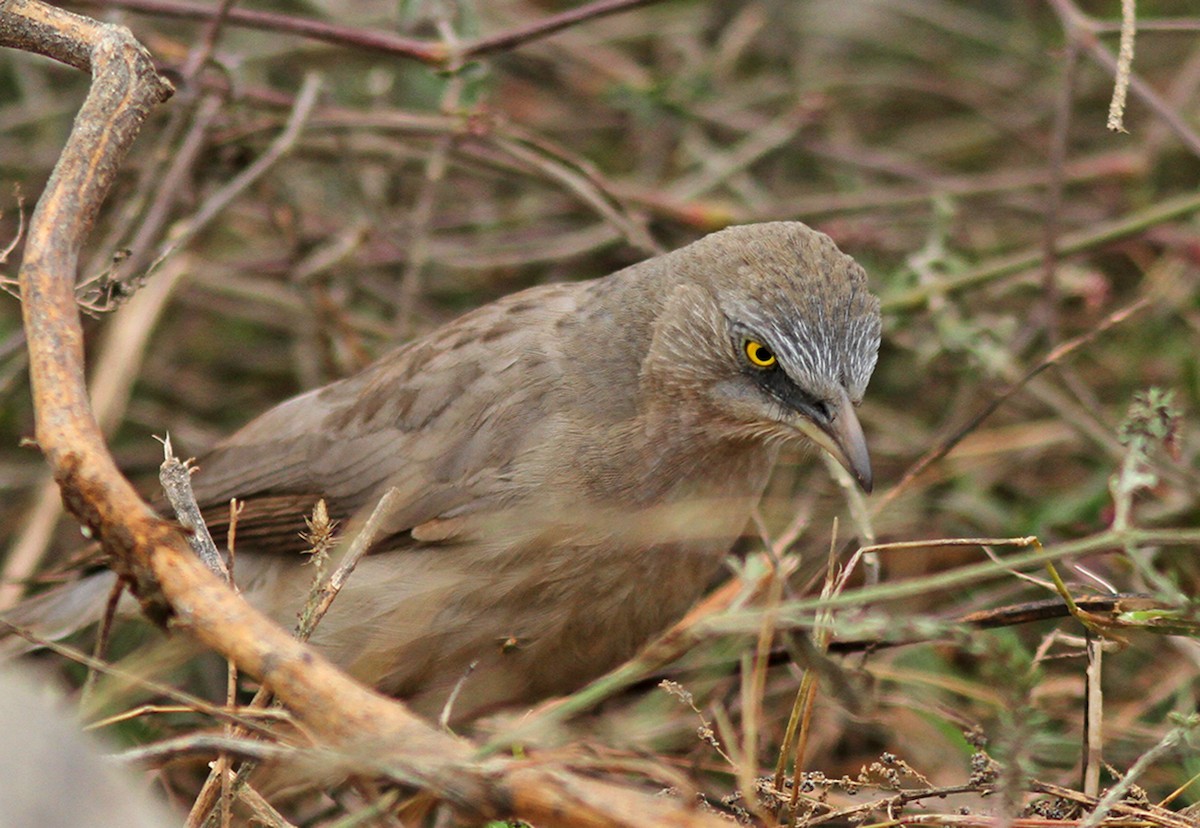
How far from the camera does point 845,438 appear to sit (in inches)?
156

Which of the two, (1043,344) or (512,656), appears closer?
(512,656)

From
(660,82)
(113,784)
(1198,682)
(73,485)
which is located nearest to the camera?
(113,784)

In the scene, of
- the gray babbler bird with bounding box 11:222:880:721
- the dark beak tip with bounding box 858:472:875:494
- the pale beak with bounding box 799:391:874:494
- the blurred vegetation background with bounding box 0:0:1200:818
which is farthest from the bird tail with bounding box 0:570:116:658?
the dark beak tip with bounding box 858:472:875:494

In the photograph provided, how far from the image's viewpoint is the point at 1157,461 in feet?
15.7

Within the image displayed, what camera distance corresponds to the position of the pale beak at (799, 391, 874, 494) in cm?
386

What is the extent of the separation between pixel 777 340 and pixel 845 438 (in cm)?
34

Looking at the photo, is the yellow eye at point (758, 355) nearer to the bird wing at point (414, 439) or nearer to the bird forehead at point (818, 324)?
the bird forehead at point (818, 324)

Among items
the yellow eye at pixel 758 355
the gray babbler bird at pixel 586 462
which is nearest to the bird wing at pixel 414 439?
the gray babbler bird at pixel 586 462

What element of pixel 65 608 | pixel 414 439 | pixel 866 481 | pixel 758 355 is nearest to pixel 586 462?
pixel 758 355

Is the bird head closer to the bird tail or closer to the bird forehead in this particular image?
the bird forehead

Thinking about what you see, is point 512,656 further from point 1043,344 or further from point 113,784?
point 1043,344

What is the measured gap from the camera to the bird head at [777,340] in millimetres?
3992

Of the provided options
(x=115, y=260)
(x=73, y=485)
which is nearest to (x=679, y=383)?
(x=115, y=260)

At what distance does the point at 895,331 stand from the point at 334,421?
2.31 metres
